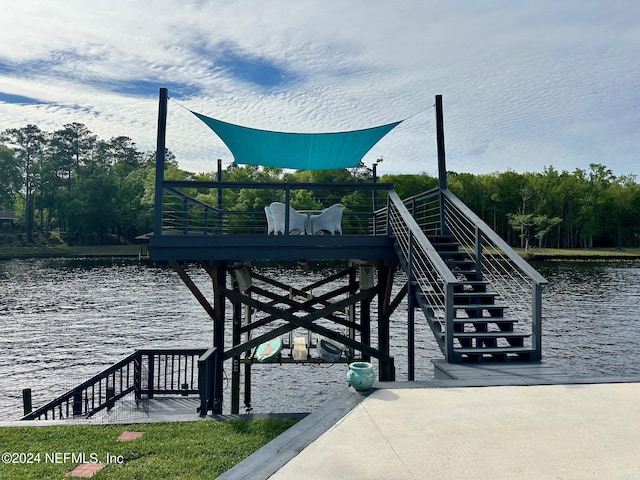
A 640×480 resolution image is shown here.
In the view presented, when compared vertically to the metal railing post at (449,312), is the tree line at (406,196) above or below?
above

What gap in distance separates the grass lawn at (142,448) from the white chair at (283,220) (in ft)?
17.8

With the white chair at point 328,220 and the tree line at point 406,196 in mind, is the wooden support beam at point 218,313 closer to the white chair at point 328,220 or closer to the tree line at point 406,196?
the white chair at point 328,220

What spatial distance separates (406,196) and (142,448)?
212 feet

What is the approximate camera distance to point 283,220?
1072cm

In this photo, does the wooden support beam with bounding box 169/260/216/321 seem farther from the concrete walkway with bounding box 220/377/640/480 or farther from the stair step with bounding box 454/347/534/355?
the stair step with bounding box 454/347/534/355

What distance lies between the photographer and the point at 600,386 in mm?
5699

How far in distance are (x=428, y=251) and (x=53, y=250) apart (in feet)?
222

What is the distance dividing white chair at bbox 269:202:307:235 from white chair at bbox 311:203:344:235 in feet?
1.22

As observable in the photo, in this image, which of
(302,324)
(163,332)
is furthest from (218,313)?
(163,332)

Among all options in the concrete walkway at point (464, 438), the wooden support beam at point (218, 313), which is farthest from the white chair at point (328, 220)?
the concrete walkway at point (464, 438)

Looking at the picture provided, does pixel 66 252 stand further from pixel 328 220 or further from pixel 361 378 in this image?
pixel 361 378

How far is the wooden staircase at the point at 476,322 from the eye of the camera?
6.54m

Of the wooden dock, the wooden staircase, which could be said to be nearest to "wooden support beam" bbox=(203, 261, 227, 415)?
the wooden staircase

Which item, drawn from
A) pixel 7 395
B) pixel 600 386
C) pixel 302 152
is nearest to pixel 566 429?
pixel 600 386
